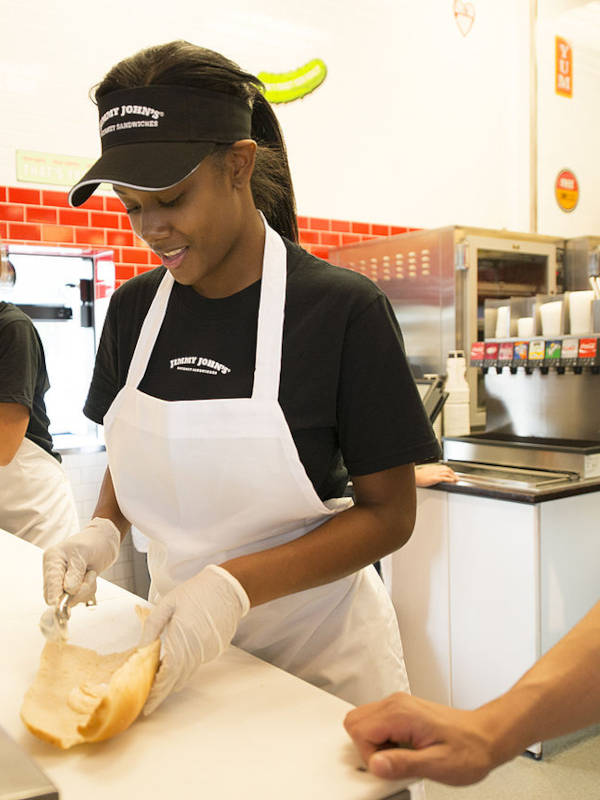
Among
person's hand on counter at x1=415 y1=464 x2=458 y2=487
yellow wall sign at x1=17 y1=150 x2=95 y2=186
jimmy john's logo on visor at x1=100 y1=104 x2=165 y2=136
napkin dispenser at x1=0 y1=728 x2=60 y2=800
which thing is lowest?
person's hand on counter at x1=415 y1=464 x2=458 y2=487

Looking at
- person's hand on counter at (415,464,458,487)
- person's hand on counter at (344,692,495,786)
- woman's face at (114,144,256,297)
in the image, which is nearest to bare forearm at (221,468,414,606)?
person's hand on counter at (344,692,495,786)

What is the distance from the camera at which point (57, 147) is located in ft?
11.1

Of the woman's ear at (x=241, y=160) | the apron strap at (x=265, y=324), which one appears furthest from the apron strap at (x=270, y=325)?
the woman's ear at (x=241, y=160)

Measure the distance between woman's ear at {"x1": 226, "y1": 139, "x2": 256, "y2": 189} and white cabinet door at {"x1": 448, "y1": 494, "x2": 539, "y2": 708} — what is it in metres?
1.79

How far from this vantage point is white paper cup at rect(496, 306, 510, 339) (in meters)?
3.36

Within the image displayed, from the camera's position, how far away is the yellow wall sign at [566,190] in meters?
5.27

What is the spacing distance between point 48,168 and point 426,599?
237 cm

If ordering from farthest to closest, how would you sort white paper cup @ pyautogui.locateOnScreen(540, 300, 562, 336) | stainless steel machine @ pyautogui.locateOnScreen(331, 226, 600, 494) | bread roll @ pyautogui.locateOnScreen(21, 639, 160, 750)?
1. white paper cup @ pyautogui.locateOnScreen(540, 300, 562, 336)
2. stainless steel machine @ pyautogui.locateOnScreen(331, 226, 600, 494)
3. bread roll @ pyautogui.locateOnScreen(21, 639, 160, 750)

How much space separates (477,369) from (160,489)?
8.61 feet

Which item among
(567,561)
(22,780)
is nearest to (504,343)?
(567,561)

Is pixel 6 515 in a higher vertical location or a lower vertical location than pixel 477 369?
lower

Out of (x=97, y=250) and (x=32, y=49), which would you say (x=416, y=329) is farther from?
(x=32, y=49)

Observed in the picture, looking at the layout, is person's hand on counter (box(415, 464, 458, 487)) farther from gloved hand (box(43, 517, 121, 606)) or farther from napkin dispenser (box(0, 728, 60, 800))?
napkin dispenser (box(0, 728, 60, 800))

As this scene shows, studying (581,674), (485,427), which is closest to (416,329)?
(485,427)
